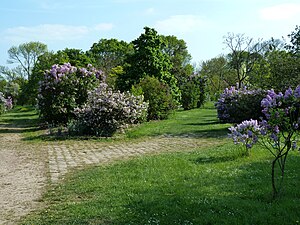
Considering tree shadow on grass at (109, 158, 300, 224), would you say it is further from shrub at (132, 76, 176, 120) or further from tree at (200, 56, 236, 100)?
tree at (200, 56, 236, 100)

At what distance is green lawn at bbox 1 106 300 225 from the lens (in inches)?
202

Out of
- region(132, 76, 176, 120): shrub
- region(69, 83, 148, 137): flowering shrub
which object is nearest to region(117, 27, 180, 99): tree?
region(132, 76, 176, 120): shrub

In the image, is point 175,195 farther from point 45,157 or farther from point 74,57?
point 74,57

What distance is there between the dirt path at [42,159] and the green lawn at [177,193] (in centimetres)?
40

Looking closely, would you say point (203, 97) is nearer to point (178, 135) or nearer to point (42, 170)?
point (178, 135)

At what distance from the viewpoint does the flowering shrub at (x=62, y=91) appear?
17.6 meters

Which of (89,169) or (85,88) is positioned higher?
(85,88)

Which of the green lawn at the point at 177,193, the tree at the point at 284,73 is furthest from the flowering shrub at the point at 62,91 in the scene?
the green lawn at the point at 177,193

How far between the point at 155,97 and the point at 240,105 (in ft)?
22.7

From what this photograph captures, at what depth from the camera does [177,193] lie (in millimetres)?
6246

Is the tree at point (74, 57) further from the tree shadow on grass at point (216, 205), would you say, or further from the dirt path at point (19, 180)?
the tree shadow on grass at point (216, 205)

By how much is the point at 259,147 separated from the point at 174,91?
16829 mm

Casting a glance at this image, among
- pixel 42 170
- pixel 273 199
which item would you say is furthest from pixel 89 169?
pixel 273 199

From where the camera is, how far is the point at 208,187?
21.5ft
